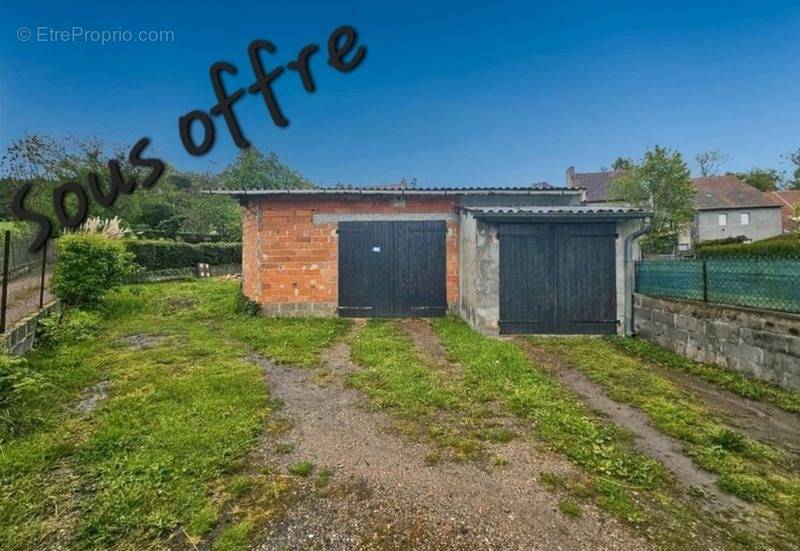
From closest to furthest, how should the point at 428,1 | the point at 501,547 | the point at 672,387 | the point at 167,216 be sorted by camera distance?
1. the point at 501,547
2. the point at 672,387
3. the point at 428,1
4. the point at 167,216

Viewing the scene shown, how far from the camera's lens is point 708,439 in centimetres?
298

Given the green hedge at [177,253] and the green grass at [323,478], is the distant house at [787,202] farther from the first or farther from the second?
the green hedge at [177,253]

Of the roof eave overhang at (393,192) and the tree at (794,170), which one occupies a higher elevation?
the tree at (794,170)

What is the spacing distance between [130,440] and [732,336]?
705cm

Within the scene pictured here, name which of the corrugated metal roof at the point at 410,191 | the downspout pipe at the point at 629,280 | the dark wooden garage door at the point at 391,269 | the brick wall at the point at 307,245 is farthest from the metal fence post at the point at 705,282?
the dark wooden garage door at the point at 391,269

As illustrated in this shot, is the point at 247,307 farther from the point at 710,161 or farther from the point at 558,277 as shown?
the point at 710,161

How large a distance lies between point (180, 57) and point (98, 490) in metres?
11.7

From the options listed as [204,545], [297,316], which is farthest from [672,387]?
[297,316]

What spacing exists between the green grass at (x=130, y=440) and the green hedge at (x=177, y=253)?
9.07 meters

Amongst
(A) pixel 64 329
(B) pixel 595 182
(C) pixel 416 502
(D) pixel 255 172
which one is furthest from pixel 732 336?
(D) pixel 255 172

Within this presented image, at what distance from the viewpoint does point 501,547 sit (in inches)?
70.6

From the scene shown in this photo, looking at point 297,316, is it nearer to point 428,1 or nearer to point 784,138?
point 428,1

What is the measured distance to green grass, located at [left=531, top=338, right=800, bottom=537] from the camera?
2.29 m

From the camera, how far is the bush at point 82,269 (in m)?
6.87
